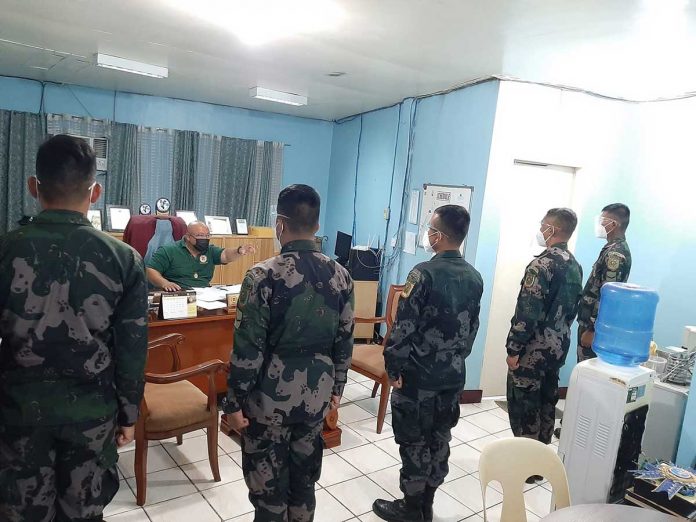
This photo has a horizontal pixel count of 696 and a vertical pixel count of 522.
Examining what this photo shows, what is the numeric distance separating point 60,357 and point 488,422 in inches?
121

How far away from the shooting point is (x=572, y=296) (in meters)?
2.73

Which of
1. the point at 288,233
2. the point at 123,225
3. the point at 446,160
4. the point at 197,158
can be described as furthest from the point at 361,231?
the point at 288,233

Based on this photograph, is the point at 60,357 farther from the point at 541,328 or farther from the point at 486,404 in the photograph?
the point at 486,404

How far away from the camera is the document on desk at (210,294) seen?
3.33m

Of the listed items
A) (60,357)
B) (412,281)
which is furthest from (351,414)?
(60,357)

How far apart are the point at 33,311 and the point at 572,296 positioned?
8.41 feet

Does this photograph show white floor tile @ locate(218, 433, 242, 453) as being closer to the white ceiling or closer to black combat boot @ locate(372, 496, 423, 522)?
black combat boot @ locate(372, 496, 423, 522)

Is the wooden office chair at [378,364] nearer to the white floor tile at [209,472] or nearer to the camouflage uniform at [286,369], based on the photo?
the white floor tile at [209,472]

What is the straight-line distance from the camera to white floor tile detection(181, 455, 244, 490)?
258cm

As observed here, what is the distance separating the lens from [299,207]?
177cm

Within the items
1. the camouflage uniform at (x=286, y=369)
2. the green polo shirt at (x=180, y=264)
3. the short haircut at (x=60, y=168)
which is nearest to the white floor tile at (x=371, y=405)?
the green polo shirt at (x=180, y=264)

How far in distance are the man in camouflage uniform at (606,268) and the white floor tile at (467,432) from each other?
35.7 inches

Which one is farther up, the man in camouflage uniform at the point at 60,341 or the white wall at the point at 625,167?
the white wall at the point at 625,167

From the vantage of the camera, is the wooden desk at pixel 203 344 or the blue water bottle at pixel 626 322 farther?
the wooden desk at pixel 203 344
